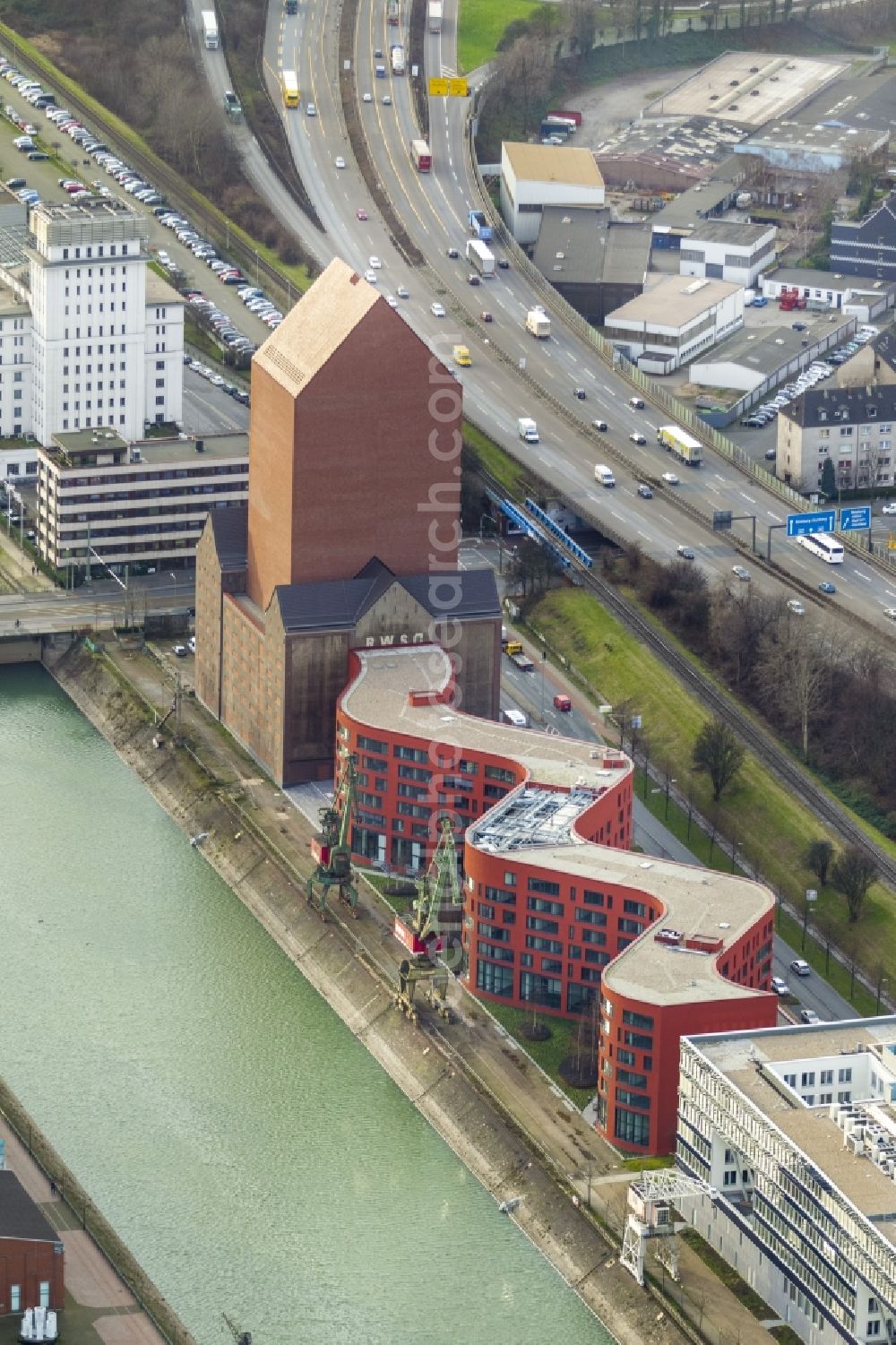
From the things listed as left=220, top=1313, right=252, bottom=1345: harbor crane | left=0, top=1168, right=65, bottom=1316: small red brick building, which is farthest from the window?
left=0, top=1168, right=65, bottom=1316: small red brick building

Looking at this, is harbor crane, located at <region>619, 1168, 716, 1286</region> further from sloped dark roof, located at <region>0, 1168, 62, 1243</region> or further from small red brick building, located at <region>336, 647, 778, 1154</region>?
sloped dark roof, located at <region>0, 1168, 62, 1243</region>

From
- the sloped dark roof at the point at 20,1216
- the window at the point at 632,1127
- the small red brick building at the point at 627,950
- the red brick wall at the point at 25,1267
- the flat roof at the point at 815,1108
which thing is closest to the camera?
the red brick wall at the point at 25,1267

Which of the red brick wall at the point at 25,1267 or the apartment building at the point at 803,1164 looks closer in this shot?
the apartment building at the point at 803,1164

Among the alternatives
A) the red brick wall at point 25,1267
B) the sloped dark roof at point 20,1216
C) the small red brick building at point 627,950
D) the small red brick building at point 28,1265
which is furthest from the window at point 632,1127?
the red brick wall at point 25,1267

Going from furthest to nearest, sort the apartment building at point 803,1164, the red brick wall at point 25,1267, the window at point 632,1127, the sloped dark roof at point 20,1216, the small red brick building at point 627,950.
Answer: the window at point 632,1127
the small red brick building at point 627,950
the sloped dark roof at point 20,1216
the red brick wall at point 25,1267
the apartment building at point 803,1164

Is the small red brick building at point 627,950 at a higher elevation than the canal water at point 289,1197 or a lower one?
higher

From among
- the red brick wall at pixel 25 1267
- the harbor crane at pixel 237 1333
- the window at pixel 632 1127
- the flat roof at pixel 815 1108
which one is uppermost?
the flat roof at pixel 815 1108

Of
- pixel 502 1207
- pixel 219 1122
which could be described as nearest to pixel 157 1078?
pixel 219 1122

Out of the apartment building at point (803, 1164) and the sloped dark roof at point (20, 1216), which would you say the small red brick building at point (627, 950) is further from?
the sloped dark roof at point (20, 1216)
